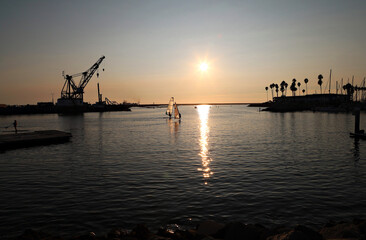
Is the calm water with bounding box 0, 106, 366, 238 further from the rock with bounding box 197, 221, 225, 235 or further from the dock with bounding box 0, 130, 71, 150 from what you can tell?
the dock with bounding box 0, 130, 71, 150

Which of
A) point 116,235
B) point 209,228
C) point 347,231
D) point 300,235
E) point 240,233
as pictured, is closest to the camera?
point 300,235

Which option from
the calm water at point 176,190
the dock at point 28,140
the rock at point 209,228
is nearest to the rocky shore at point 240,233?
the rock at point 209,228

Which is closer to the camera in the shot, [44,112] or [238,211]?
[238,211]

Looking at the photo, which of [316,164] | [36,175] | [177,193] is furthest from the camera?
[316,164]

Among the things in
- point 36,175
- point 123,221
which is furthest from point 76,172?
point 123,221

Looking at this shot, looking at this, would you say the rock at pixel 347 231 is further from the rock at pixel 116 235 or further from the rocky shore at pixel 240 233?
the rock at pixel 116 235

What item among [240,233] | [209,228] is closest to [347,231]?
[240,233]

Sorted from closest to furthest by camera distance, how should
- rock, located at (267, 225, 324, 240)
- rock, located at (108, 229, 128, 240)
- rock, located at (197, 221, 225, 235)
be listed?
rock, located at (267, 225, 324, 240) → rock, located at (108, 229, 128, 240) → rock, located at (197, 221, 225, 235)

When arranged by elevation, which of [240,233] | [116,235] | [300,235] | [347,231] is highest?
[300,235]

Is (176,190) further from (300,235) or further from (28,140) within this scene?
(28,140)

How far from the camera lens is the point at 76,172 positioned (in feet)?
69.6

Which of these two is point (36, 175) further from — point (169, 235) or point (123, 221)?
point (169, 235)

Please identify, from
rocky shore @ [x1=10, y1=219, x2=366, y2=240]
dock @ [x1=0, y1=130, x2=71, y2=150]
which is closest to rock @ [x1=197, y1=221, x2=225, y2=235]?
rocky shore @ [x1=10, y1=219, x2=366, y2=240]

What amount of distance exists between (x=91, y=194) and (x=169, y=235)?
7593mm
